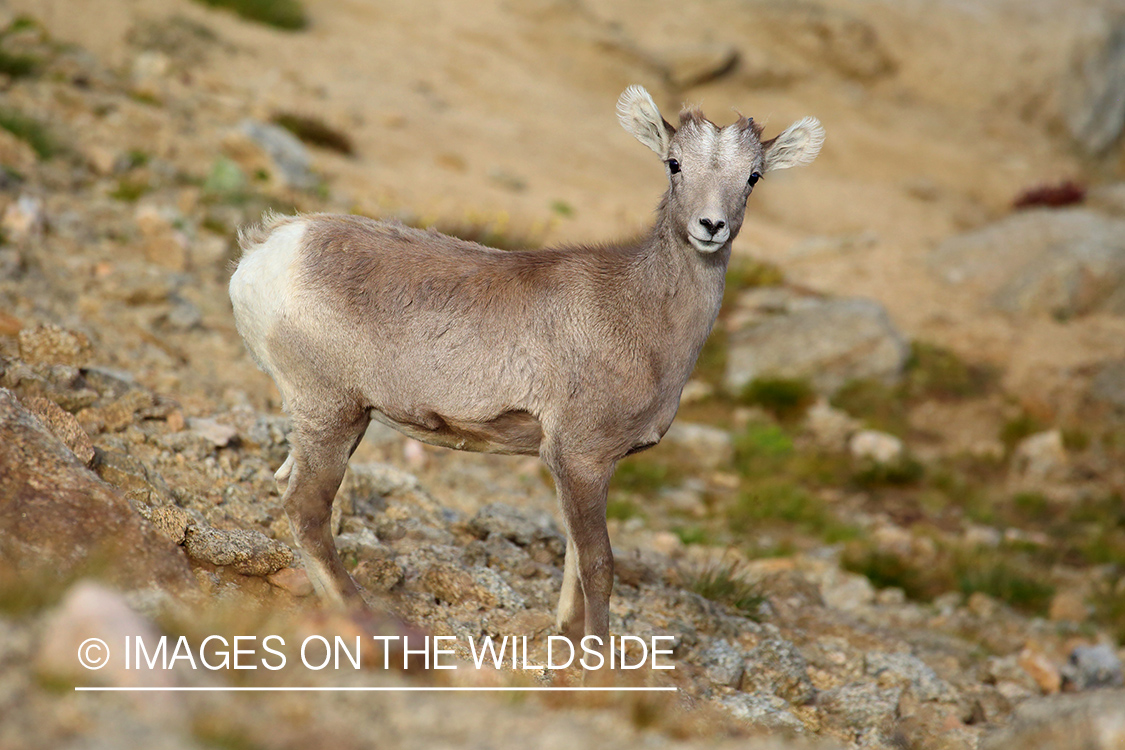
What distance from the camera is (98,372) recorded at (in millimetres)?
7207

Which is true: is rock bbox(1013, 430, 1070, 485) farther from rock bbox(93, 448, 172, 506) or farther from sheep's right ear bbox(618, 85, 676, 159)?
rock bbox(93, 448, 172, 506)

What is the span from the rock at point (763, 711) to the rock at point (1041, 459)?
783cm

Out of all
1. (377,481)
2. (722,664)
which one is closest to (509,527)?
(377,481)

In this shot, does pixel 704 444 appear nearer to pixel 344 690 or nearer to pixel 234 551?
pixel 234 551

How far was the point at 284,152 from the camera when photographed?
1443cm

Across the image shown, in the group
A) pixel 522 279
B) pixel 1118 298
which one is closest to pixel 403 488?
pixel 522 279

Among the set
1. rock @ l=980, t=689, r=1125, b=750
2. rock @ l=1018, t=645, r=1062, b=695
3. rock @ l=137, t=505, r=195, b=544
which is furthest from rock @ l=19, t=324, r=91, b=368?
rock @ l=1018, t=645, r=1062, b=695

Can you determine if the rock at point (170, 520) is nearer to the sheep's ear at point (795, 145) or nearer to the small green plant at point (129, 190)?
the sheep's ear at point (795, 145)

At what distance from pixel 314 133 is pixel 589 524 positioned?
40.0 feet

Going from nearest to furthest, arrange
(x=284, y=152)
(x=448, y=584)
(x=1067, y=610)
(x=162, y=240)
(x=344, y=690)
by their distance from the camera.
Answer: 1. (x=344, y=690)
2. (x=448, y=584)
3. (x=1067, y=610)
4. (x=162, y=240)
5. (x=284, y=152)

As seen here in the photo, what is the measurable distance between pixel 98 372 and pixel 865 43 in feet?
83.1

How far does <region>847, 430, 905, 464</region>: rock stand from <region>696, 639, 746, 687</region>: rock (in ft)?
20.9

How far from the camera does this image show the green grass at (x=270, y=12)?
20259 mm

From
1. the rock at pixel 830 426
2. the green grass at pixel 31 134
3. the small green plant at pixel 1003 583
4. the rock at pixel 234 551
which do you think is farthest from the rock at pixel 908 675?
the green grass at pixel 31 134
